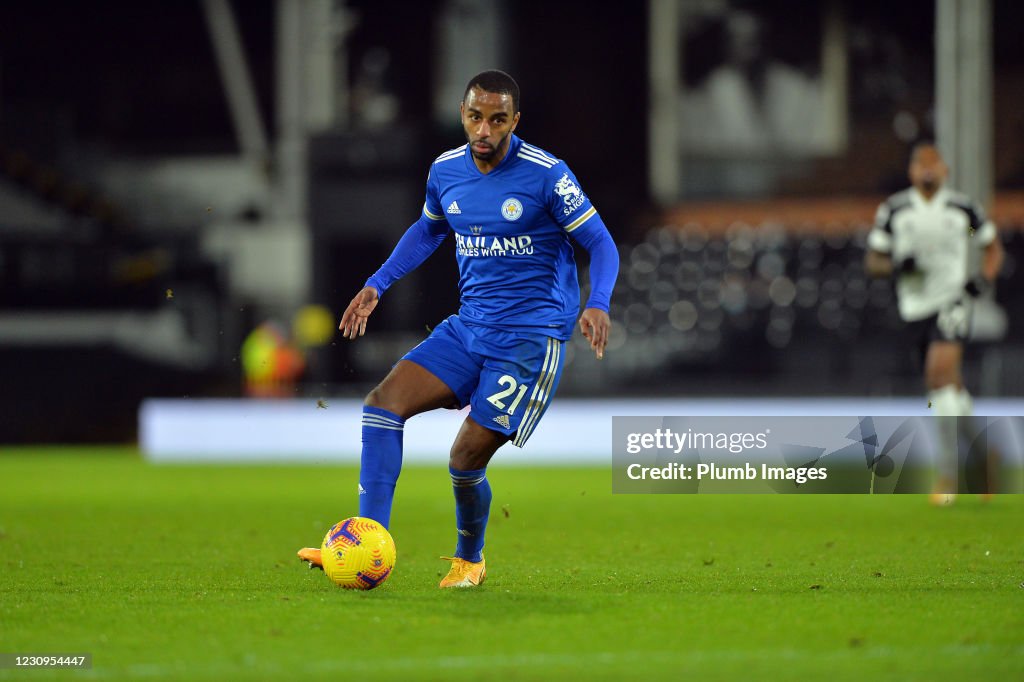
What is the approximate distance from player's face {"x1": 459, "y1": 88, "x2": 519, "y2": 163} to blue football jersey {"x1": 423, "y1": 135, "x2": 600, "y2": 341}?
0.58ft

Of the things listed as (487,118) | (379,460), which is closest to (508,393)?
(379,460)

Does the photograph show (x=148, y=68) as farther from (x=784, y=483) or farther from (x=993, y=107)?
(x=784, y=483)

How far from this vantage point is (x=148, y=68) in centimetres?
2905

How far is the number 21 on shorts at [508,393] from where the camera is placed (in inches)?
250

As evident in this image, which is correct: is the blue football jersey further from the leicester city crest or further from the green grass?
the green grass

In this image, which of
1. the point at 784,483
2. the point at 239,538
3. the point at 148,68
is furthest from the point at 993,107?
the point at 239,538

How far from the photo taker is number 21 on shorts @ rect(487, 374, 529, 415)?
6.34 metres

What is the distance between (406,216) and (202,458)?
5.84 meters

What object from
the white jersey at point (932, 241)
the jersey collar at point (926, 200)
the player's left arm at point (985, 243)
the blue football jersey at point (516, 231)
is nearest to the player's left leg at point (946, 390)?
the white jersey at point (932, 241)

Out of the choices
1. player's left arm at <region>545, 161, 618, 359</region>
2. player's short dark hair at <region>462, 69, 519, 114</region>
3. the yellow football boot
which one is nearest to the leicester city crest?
player's left arm at <region>545, 161, 618, 359</region>

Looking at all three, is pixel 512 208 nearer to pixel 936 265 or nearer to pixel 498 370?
pixel 498 370

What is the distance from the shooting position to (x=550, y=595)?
6262 millimetres

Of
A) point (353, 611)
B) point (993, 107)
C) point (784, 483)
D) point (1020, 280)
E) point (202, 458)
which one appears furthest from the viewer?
point (993, 107)

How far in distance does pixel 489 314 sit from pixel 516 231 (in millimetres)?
358
